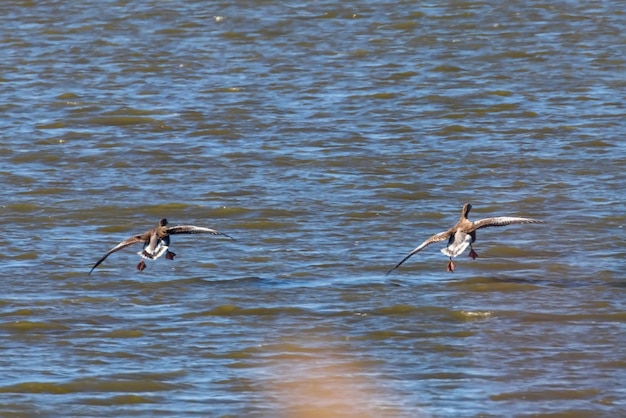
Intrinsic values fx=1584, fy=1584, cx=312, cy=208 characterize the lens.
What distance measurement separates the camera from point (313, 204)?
20.7 metres

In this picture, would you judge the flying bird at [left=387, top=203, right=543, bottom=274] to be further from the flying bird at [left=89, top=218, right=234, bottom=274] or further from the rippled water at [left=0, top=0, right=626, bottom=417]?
the flying bird at [left=89, top=218, right=234, bottom=274]

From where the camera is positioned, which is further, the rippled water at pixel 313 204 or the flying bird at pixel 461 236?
the flying bird at pixel 461 236

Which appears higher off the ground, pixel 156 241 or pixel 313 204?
pixel 156 241

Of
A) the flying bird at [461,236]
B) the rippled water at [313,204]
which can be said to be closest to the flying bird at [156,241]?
the rippled water at [313,204]

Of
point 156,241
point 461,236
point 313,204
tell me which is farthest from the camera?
point 313,204

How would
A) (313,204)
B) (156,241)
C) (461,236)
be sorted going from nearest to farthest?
(156,241) → (461,236) → (313,204)

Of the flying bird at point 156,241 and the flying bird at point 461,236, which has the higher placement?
the flying bird at point 156,241

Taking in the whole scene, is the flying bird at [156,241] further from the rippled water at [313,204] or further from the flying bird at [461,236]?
the flying bird at [461,236]

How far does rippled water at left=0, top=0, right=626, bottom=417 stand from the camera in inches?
568

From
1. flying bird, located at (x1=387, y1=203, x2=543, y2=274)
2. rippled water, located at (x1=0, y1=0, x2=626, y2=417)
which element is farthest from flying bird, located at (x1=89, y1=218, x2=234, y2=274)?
flying bird, located at (x1=387, y1=203, x2=543, y2=274)

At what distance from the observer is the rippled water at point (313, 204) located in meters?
14.4

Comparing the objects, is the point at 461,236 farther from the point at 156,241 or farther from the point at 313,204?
the point at 313,204

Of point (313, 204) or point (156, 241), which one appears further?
point (313, 204)

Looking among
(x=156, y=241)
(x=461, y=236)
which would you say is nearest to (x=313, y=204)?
(x=461, y=236)
